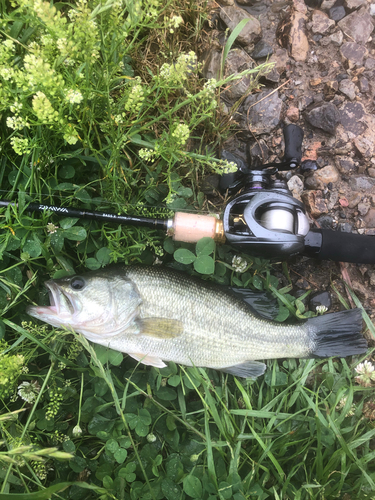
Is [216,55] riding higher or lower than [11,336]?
higher

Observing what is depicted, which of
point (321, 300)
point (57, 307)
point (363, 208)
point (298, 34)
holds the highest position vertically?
point (298, 34)

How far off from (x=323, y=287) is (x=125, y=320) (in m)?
1.76

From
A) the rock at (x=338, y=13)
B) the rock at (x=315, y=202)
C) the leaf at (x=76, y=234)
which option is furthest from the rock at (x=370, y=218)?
the leaf at (x=76, y=234)

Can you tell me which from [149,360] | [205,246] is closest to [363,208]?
[205,246]

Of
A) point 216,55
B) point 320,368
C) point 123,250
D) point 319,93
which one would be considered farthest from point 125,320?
point 319,93

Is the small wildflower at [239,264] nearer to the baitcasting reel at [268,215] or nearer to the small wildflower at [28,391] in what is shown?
the baitcasting reel at [268,215]

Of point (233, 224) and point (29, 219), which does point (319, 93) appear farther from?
point (29, 219)

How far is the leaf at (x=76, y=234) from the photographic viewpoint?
2.57 m

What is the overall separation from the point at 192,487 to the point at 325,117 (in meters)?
3.16

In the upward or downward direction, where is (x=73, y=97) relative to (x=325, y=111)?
upward

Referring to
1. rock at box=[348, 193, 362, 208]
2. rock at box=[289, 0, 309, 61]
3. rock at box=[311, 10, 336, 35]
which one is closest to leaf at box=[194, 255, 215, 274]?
rock at box=[348, 193, 362, 208]

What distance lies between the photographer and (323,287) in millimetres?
3107

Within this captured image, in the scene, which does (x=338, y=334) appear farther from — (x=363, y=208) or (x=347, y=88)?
(x=347, y=88)

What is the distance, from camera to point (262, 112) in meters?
3.15
